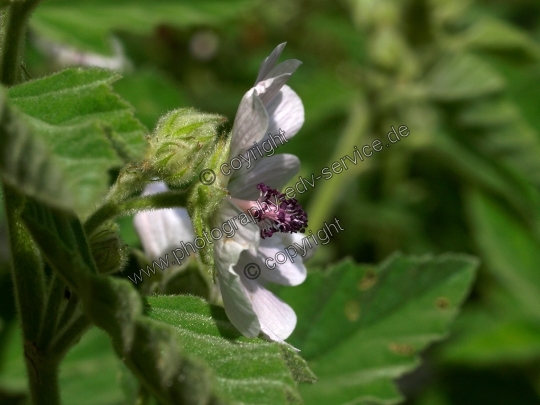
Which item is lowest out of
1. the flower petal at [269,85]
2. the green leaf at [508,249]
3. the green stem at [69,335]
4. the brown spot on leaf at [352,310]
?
the green leaf at [508,249]

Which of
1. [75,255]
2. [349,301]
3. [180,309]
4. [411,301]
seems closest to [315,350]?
[349,301]

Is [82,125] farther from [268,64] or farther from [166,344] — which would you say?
[268,64]

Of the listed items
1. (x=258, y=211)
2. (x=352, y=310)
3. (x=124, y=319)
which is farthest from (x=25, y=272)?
(x=352, y=310)

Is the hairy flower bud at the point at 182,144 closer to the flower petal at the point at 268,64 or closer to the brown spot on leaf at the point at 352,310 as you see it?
the flower petal at the point at 268,64

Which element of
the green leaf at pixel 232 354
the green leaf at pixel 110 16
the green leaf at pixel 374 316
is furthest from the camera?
the green leaf at pixel 110 16

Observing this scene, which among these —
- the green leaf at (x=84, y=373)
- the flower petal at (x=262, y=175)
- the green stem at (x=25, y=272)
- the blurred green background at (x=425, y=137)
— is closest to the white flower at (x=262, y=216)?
the flower petal at (x=262, y=175)

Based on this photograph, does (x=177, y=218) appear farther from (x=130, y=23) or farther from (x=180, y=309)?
(x=130, y=23)

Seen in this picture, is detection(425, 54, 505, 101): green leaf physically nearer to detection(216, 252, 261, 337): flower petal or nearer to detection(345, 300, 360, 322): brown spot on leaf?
detection(345, 300, 360, 322): brown spot on leaf
